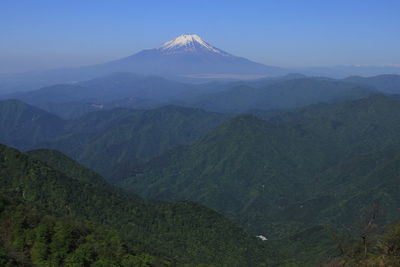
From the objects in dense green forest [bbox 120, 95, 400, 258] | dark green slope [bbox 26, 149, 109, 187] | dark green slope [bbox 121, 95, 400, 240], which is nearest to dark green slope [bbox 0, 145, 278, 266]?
dark green slope [bbox 26, 149, 109, 187]

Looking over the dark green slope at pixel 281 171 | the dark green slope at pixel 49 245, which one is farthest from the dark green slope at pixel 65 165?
the dark green slope at pixel 49 245

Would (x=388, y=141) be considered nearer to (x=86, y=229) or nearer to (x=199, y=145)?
(x=199, y=145)

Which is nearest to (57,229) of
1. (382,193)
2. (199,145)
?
(382,193)

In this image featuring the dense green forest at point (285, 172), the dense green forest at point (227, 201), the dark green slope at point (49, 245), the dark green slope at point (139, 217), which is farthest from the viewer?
the dense green forest at point (285, 172)

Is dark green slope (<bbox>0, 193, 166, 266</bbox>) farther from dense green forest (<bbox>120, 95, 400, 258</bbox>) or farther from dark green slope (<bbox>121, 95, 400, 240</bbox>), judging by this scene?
dark green slope (<bbox>121, 95, 400, 240</bbox>)

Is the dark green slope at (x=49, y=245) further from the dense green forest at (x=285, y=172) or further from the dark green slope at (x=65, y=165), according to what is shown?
the dense green forest at (x=285, y=172)

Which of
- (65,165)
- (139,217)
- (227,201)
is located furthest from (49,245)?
(227,201)
